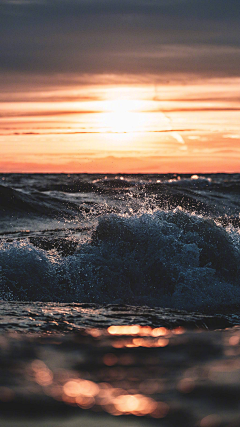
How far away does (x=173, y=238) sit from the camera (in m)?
7.11

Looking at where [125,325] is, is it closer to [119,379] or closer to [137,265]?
[119,379]

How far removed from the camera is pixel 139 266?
680 cm

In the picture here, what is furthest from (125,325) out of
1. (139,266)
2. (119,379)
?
(139,266)

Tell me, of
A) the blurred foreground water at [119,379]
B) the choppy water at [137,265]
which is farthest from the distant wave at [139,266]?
the blurred foreground water at [119,379]

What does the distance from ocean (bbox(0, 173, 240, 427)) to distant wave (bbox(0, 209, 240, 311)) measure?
0.7 inches

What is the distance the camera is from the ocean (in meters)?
2.42

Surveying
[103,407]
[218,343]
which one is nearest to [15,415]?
[103,407]

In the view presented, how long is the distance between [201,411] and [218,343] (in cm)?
132

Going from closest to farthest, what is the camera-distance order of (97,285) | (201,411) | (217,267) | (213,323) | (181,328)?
(201,411), (181,328), (213,323), (97,285), (217,267)

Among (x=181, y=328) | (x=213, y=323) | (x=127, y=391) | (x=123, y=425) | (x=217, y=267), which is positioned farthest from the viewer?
(x=217, y=267)

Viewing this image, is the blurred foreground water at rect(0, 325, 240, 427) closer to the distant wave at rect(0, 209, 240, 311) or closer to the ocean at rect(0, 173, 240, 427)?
the ocean at rect(0, 173, 240, 427)

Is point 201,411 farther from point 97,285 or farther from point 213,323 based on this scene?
point 97,285

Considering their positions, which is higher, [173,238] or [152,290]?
[173,238]

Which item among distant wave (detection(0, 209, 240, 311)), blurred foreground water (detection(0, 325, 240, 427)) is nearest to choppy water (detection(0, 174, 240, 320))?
distant wave (detection(0, 209, 240, 311))
